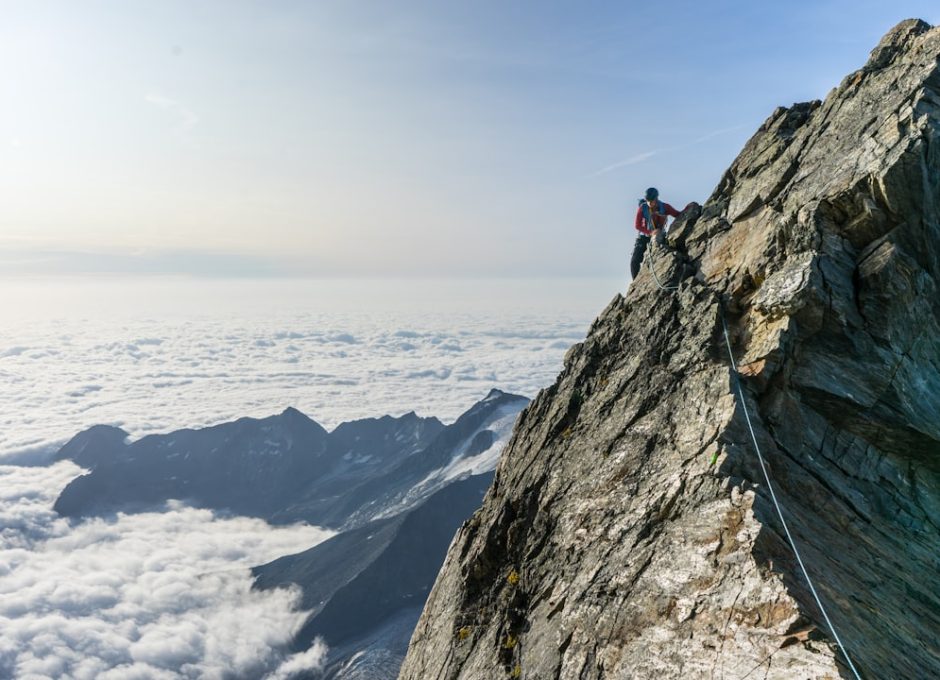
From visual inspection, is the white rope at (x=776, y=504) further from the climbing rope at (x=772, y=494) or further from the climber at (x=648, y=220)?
the climber at (x=648, y=220)

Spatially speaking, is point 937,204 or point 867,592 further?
point 937,204

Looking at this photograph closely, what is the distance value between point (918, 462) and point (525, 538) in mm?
13037

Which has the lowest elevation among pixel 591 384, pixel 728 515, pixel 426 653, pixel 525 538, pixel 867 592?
pixel 426 653

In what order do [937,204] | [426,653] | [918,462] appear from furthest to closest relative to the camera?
[426,653] → [937,204] → [918,462]

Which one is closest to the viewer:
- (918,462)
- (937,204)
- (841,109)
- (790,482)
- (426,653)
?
(790,482)

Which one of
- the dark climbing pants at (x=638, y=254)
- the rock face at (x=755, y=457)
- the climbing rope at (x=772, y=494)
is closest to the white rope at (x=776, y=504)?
the climbing rope at (x=772, y=494)

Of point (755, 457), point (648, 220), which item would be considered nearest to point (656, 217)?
point (648, 220)

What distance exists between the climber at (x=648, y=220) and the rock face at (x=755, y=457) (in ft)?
12.6

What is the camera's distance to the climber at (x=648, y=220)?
31297 mm

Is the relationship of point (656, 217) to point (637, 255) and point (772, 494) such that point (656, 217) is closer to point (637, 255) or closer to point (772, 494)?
point (637, 255)

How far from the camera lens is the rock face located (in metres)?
13.3

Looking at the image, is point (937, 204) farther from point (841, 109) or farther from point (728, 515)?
point (728, 515)

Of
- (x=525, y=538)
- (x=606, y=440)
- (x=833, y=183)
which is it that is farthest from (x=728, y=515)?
(x=833, y=183)

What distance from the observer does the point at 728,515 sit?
14.4m
